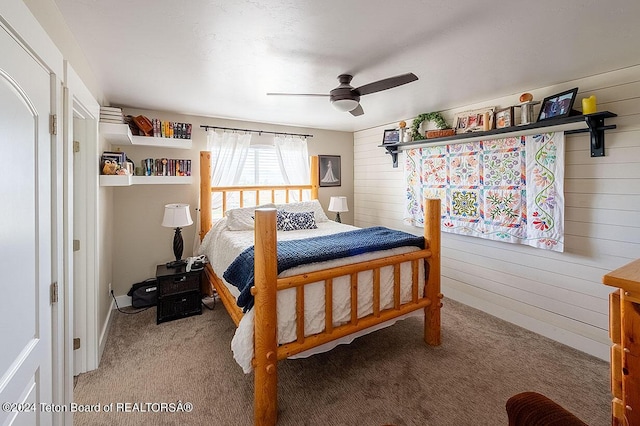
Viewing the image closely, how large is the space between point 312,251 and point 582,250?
2.36 metres

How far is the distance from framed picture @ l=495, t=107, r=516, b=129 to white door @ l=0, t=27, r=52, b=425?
3.40m

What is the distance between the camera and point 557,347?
8.45 feet

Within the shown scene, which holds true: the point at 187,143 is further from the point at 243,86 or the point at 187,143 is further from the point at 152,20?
the point at 152,20

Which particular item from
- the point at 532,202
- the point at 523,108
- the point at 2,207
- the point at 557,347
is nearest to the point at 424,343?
the point at 557,347

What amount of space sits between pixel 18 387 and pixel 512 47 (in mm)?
2980

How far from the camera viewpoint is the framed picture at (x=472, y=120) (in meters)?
3.02

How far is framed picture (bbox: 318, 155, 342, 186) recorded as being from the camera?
4.76 meters

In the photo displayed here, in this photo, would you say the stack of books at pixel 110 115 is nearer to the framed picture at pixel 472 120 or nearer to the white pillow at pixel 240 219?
the white pillow at pixel 240 219

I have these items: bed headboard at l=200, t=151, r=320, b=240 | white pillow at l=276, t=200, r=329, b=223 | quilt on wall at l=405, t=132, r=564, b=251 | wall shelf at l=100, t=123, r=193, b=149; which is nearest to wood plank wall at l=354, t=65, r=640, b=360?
quilt on wall at l=405, t=132, r=564, b=251

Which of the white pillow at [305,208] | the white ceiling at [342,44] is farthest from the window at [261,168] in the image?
the white ceiling at [342,44]

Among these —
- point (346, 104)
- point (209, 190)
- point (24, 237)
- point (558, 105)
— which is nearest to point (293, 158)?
point (209, 190)

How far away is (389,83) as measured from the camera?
6.62 feet

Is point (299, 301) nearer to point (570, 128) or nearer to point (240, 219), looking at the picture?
point (240, 219)

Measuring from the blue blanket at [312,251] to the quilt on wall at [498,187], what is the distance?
111 cm
